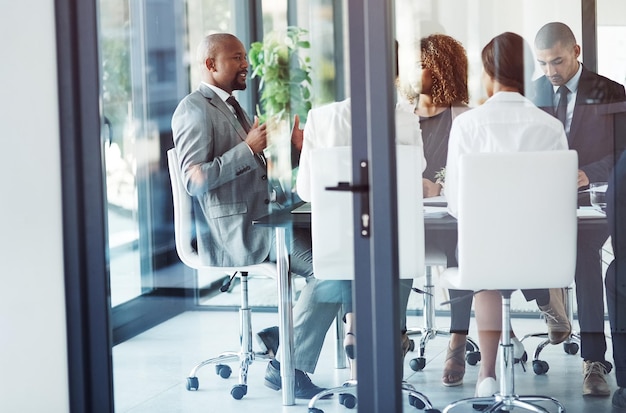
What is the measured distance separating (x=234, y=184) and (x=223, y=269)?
0.33 m

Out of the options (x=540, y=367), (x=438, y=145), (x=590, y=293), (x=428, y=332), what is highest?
(x=438, y=145)

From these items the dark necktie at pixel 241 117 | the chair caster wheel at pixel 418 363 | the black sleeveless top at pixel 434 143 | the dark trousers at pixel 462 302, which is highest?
the dark necktie at pixel 241 117

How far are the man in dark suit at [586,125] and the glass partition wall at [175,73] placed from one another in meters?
0.06

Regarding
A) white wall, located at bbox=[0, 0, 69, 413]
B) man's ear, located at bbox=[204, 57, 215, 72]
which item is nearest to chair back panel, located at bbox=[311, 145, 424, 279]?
man's ear, located at bbox=[204, 57, 215, 72]

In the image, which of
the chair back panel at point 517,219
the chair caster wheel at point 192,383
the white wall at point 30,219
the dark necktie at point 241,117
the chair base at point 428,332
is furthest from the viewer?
the chair caster wheel at point 192,383

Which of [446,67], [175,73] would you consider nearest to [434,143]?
[446,67]

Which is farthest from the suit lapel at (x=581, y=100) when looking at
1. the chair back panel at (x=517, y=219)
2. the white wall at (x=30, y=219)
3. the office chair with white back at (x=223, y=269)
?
the white wall at (x=30, y=219)

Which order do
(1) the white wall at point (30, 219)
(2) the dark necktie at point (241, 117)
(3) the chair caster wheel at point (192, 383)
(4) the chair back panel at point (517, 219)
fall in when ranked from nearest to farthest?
1. (4) the chair back panel at point (517, 219)
2. (2) the dark necktie at point (241, 117)
3. (1) the white wall at point (30, 219)
4. (3) the chair caster wheel at point (192, 383)

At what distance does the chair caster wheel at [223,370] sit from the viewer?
3381mm

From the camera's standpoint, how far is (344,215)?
3148mm

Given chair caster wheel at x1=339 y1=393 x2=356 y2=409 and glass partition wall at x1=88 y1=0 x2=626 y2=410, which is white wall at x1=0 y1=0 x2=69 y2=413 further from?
chair caster wheel at x1=339 y1=393 x2=356 y2=409

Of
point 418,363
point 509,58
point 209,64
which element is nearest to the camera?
point 509,58

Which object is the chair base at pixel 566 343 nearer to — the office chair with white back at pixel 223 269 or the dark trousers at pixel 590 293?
the dark trousers at pixel 590 293

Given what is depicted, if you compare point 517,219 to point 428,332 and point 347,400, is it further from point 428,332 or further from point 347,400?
point 347,400
